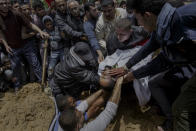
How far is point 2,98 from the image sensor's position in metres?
3.96

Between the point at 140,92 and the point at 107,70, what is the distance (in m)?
0.51

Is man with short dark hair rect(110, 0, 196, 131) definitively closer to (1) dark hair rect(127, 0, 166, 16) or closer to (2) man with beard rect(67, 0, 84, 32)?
(1) dark hair rect(127, 0, 166, 16)

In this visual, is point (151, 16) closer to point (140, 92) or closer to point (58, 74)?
point (140, 92)

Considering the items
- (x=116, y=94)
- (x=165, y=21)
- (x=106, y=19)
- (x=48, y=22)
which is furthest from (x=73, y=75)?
(x=48, y=22)

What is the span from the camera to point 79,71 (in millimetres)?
2717

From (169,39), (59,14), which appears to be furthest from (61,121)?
(59,14)

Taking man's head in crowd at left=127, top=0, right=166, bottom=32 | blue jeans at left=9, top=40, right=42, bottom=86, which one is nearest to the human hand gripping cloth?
man's head in crowd at left=127, top=0, right=166, bottom=32

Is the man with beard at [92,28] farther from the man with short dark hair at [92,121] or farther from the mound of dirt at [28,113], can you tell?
the mound of dirt at [28,113]

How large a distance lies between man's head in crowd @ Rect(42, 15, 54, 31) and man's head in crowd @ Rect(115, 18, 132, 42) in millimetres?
1929

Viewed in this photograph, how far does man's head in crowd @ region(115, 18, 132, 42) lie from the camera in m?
2.62

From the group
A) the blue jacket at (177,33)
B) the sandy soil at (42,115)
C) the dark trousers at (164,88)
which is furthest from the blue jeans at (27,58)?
the blue jacket at (177,33)

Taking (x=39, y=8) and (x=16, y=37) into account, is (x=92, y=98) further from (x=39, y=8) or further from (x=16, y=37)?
(x=39, y=8)

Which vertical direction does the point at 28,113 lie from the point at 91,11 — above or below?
below

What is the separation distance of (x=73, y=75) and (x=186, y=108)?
158 cm
